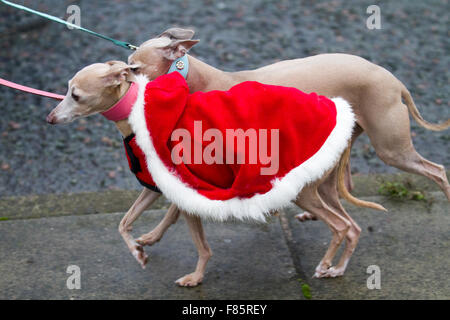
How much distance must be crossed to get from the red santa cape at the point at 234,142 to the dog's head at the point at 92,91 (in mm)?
143

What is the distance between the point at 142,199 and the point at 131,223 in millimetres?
167

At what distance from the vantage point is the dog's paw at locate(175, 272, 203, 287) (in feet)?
12.4

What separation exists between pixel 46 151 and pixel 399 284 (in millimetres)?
3376

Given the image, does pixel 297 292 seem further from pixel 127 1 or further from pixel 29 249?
pixel 127 1

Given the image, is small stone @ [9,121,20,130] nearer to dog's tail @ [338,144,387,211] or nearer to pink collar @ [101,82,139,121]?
pink collar @ [101,82,139,121]

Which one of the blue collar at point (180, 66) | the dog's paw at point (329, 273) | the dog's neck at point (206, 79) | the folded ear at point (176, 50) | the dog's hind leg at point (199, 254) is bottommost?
the dog's paw at point (329, 273)

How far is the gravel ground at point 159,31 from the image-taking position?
5.36 m

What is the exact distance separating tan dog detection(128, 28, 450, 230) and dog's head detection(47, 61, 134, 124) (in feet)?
1.59

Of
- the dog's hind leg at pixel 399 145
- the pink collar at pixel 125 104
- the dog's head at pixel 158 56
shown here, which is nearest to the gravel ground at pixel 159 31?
the dog's hind leg at pixel 399 145

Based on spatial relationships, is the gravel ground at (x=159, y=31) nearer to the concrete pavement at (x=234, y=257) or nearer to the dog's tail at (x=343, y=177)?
the concrete pavement at (x=234, y=257)

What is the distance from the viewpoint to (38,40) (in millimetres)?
7371

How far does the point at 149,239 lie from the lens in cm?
405

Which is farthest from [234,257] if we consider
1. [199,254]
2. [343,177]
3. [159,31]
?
[159,31]

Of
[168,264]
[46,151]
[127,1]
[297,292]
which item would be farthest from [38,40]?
[297,292]
